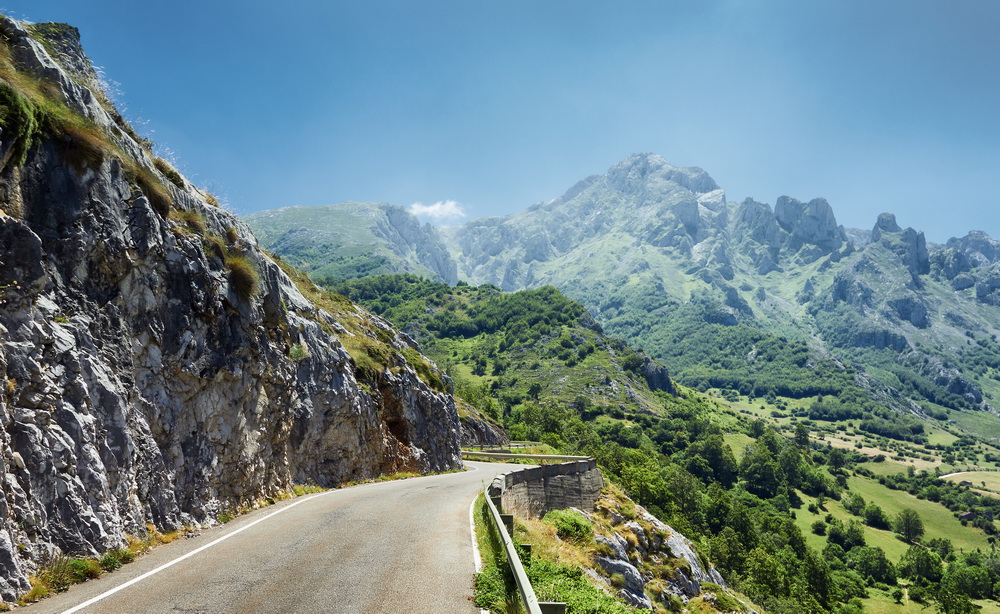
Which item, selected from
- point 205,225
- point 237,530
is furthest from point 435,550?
point 205,225

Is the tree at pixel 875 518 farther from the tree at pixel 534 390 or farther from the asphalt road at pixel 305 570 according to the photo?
the asphalt road at pixel 305 570

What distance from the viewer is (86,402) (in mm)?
11305

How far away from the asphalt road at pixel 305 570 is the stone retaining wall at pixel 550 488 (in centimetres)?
666

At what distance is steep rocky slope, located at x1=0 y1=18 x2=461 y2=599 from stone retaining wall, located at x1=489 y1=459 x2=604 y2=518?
10.0 meters

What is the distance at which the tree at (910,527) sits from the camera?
149 m

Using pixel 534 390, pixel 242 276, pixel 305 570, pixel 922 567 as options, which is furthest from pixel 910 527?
pixel 305 570

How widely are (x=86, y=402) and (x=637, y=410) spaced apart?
193 meters

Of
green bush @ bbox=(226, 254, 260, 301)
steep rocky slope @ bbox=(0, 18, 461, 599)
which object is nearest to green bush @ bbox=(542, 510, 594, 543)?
steep rocky slope @ bbox=(0, 18, 461, 599)

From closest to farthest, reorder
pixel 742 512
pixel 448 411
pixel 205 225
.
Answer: pixel 205 225 < pixel 448 411 < pixel 742 512

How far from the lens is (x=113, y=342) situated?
12953mm

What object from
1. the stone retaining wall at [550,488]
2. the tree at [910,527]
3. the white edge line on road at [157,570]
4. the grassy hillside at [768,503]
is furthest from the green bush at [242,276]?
the tree at [910,527]

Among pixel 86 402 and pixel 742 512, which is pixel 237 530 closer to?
pixel 86 402

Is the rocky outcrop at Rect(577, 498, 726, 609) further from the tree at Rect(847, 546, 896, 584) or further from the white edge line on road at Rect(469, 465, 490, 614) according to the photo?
the tree at Rect(847, 546, 896, 584)

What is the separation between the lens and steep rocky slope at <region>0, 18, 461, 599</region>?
10070 millimetres
